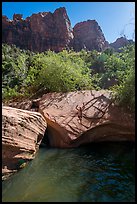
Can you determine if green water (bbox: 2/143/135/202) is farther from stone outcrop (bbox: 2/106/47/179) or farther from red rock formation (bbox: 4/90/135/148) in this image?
red rock formation (bbox: 4/90/135/148)

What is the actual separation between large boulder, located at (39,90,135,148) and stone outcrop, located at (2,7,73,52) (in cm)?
4188

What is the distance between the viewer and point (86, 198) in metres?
4.05

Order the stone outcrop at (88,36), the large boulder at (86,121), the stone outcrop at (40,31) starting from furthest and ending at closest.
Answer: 1. the stone outcrop at (88,36)
2. the stone outcrop at (40,31)
3. the large boulder at (86,121)

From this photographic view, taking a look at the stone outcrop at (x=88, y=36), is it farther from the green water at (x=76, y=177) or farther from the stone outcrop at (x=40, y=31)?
the green water at (x=76, y=177)

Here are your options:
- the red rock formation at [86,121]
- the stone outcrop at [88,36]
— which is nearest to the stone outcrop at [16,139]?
the red rock formation at [86,121]

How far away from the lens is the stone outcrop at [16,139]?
17.1ft

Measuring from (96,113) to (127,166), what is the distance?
2.42 metres

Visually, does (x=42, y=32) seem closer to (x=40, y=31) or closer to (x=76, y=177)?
(x=40, y=31)

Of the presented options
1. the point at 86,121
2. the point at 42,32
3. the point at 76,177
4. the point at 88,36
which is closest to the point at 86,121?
the point at 86,121

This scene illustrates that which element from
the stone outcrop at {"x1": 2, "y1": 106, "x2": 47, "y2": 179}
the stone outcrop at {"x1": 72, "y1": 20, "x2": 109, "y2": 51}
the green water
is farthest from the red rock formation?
the stone outcrop at {"x1": 72, "y1": 20, "x2": 109, "y2": 51}

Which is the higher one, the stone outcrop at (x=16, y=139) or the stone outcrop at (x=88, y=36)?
the stone outcrop at (x=88, y=36)

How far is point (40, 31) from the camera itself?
4862cm

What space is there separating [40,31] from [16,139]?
47.0 metres

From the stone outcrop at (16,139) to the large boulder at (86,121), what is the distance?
4.70 feet
